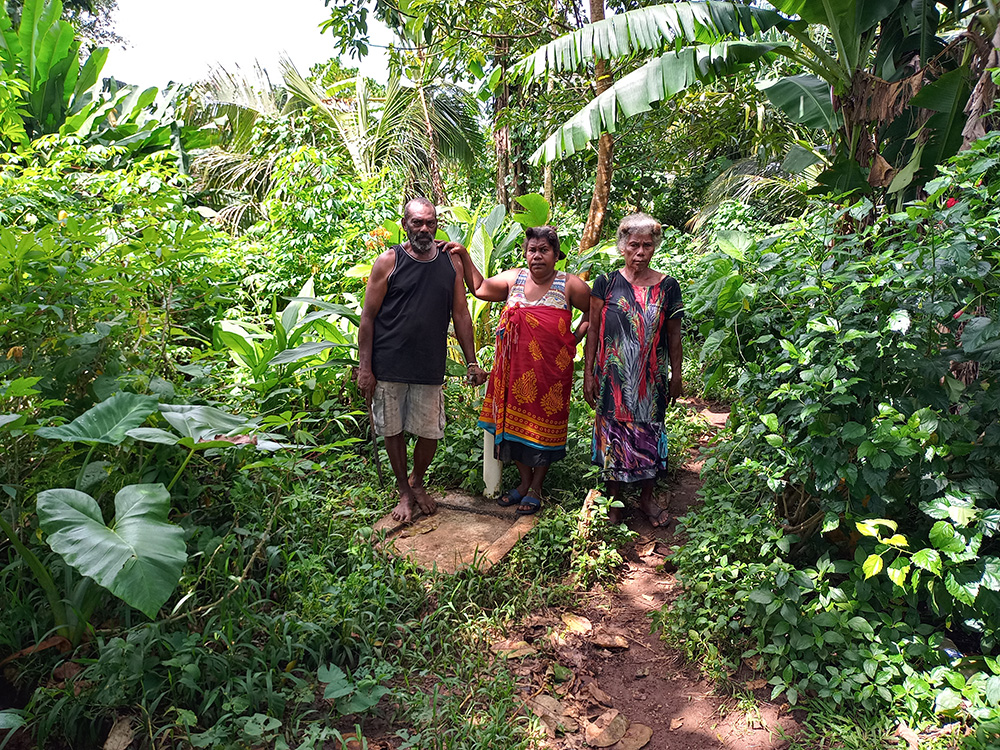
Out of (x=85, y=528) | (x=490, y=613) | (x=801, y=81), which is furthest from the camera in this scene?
(x=801, y=81)

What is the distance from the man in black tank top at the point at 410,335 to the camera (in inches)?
137

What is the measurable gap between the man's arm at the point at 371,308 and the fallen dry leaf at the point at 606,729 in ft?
6.34

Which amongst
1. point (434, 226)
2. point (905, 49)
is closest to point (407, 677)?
point (434, 226)

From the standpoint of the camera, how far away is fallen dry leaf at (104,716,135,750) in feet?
6.80

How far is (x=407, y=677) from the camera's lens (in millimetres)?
2551

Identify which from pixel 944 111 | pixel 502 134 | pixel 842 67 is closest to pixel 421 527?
pixel 944 111

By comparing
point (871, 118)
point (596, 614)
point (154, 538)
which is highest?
point (871, 118)

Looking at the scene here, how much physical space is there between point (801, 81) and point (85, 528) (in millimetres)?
5184

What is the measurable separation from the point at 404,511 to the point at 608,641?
1300 millimetres

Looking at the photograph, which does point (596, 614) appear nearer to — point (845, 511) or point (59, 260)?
point (845, 511)

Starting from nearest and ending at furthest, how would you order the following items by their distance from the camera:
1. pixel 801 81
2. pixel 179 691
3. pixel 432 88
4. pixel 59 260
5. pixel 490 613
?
pixel 179 691 < pixel 59 260 < pixel 490 613 < pixel 801 81 < pixel 432 88

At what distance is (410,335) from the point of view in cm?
351

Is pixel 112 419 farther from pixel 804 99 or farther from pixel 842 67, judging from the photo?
pixel 804 99

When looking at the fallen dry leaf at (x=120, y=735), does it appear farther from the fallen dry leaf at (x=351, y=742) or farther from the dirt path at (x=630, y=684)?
the dirt path at (x=630, y=684)
